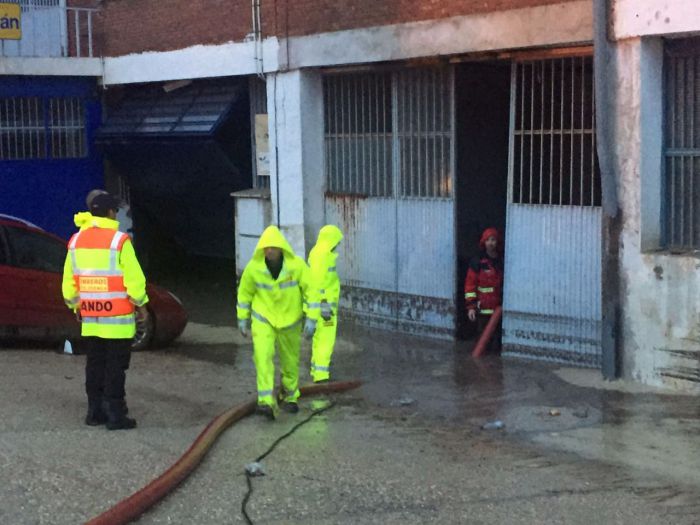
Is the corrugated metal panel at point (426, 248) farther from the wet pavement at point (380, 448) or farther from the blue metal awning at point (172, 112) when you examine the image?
the blue metal awning at point (172, 112)

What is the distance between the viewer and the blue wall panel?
59.7ft

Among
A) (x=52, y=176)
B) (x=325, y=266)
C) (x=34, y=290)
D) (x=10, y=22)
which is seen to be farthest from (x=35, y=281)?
(x=52, y=176)

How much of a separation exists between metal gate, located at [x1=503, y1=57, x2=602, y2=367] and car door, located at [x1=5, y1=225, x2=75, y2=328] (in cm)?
456

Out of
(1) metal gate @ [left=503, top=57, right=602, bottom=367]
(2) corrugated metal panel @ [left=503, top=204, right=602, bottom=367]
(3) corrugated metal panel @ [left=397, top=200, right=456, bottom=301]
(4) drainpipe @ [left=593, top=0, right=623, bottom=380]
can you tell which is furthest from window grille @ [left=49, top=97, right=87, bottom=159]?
(4) drainpipe @ [left=593, top=0, right=623, bottom=380]

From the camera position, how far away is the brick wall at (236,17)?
40.7 ft

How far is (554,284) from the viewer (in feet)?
37.8

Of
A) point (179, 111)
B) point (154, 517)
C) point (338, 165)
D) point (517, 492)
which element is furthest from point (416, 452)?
point (179, 111)

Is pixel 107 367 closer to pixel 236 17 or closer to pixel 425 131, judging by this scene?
pixel 425 131

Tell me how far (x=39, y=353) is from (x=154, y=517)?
589 centimetres

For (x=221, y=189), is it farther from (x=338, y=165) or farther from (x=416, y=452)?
(x=416, y=452)

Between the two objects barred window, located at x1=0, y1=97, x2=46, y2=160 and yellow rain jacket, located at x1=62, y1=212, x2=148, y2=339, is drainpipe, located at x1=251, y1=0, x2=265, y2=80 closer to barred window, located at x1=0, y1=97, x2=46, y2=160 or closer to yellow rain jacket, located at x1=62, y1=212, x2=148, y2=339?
barred window, located at x1=0, y1=97, x2=46, y2=160

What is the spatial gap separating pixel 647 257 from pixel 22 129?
11.5 m

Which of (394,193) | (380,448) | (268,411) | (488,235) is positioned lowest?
(380,448)

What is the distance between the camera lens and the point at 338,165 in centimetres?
1432
